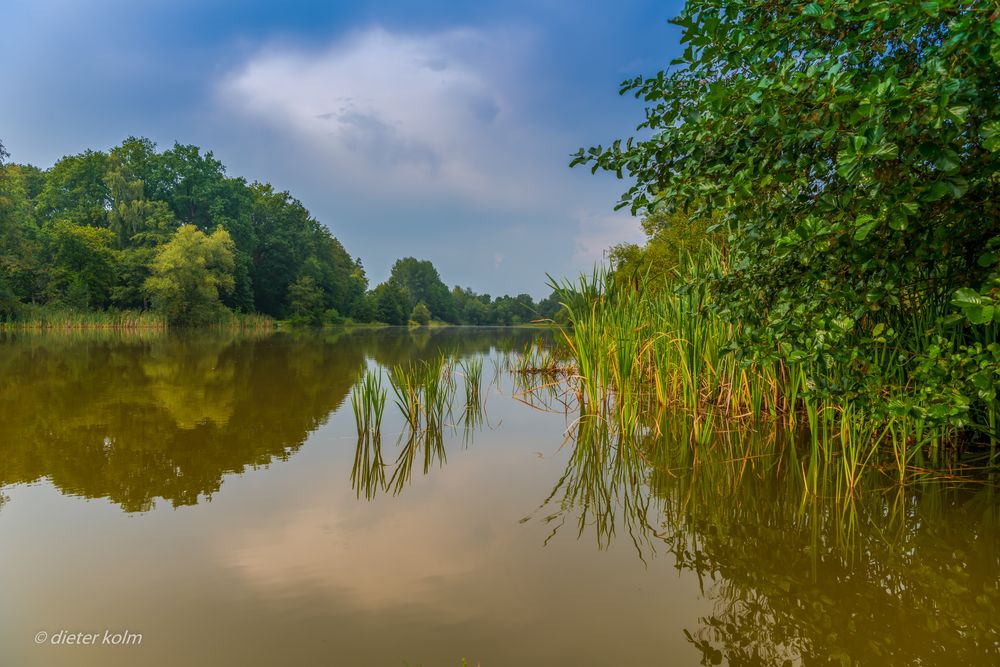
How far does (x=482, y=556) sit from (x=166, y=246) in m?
41.5

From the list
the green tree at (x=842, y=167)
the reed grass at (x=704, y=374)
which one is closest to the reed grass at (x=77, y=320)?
the reed grass at (x=704, y=374)

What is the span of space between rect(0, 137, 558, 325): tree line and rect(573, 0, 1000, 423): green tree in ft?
108

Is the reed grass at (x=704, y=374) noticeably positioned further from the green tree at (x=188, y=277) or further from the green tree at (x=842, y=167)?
the green tree at (x=188, y=277)

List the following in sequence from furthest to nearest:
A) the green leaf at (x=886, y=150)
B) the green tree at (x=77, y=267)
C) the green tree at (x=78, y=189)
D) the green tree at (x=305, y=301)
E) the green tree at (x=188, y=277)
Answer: the green tree at (x=305, y=301)
the green tree at (x=78, y=189)
the green tree at (x=188, y=277)
the green tree at (x=77, y=267)
the green leaf at (x=886, y=150)

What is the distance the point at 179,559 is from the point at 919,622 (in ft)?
10.3

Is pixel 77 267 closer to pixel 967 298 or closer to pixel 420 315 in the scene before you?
pixel 967 298

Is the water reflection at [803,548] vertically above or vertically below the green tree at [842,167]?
below

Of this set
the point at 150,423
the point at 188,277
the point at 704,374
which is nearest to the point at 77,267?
the point at 188,277

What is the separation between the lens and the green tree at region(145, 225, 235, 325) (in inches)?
1320

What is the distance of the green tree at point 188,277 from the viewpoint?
33.5 m

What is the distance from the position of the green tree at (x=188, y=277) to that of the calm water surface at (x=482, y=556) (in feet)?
111

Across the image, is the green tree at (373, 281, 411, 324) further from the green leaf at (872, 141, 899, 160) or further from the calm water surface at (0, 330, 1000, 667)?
the green leaf at (872, 141, 899, 160)

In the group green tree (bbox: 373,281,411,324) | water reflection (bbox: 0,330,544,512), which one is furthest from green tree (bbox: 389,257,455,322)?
water reflection (bbox: 0,330,544,512)

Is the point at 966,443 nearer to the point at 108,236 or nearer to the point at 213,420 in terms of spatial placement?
the point at 213,420
